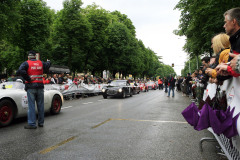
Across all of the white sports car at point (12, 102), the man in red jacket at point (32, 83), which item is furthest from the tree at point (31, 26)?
the man in red jacket at point (32, 83)

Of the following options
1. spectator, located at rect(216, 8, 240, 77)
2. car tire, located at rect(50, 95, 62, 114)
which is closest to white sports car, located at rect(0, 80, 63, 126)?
car tire, located at rect(50, 95, 62, 114)

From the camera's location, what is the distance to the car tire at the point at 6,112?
6043 mm

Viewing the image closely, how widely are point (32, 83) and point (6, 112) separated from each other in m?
1.14

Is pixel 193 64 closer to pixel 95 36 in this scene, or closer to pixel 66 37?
pixel 95 36

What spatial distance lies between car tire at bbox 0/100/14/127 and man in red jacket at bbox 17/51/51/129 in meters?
0.72

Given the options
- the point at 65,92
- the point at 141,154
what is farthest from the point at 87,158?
the point at 65,92

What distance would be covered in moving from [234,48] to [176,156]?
2024 mm

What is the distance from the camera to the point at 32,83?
6031mm

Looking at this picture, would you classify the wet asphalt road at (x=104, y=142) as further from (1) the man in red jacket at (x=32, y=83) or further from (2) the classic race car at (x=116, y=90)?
(2) the classic race car at (x=116, y=90)

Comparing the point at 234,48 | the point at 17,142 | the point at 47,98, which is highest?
the point at 234,48

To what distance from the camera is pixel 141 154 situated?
12.5 feet

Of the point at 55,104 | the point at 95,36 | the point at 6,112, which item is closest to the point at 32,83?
the point at 6,112

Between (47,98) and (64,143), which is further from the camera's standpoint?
(47,98)

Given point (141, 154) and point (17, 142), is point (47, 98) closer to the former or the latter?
point (17, 142)
